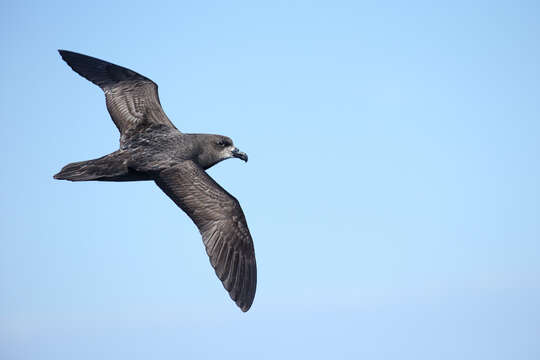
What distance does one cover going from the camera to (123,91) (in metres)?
14.7

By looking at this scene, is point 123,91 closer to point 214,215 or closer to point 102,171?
point 102,171

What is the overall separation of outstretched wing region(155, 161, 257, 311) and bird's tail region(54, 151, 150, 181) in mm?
540

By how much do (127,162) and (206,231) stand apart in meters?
1.85

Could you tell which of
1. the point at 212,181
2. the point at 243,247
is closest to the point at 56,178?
the point at 212,181

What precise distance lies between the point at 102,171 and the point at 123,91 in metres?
2.90

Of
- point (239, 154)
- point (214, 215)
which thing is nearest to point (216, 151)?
point (239, 154)

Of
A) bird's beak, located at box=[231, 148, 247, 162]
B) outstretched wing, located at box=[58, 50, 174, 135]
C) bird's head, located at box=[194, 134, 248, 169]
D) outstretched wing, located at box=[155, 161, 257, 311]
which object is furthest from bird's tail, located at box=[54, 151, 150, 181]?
bird's beak, located at box=[231, 148, 247, 162]

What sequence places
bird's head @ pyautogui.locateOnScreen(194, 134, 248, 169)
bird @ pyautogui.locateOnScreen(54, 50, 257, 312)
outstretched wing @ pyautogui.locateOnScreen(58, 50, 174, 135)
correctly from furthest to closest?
1. outstretched wing @ pyautogui.locateOnScreen(58, 50, 174, 135)
2. bird's head @ pyautogui.locateOnScreen(194, 134, 248, 169)
3. bird @ pyautogui.locateOnScreen(54, 50, 257, 312)

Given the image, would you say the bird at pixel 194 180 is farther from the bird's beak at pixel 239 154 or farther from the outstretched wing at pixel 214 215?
the bird's beak at pixel 239 154

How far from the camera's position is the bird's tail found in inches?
484

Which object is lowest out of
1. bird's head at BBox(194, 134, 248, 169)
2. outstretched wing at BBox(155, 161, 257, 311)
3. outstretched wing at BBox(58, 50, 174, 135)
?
outstretched wing at BBox(155, 161, 257, 311)

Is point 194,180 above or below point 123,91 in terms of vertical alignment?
below

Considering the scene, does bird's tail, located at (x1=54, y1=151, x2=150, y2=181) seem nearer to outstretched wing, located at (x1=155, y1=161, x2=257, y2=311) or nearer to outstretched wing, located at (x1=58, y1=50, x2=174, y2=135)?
outstretched wing, located at (x1=155, y1=161, x2=257, y2=311)

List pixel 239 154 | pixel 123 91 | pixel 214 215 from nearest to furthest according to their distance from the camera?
pixel 214 215 < pixel 239 154 < pixel 123 91
